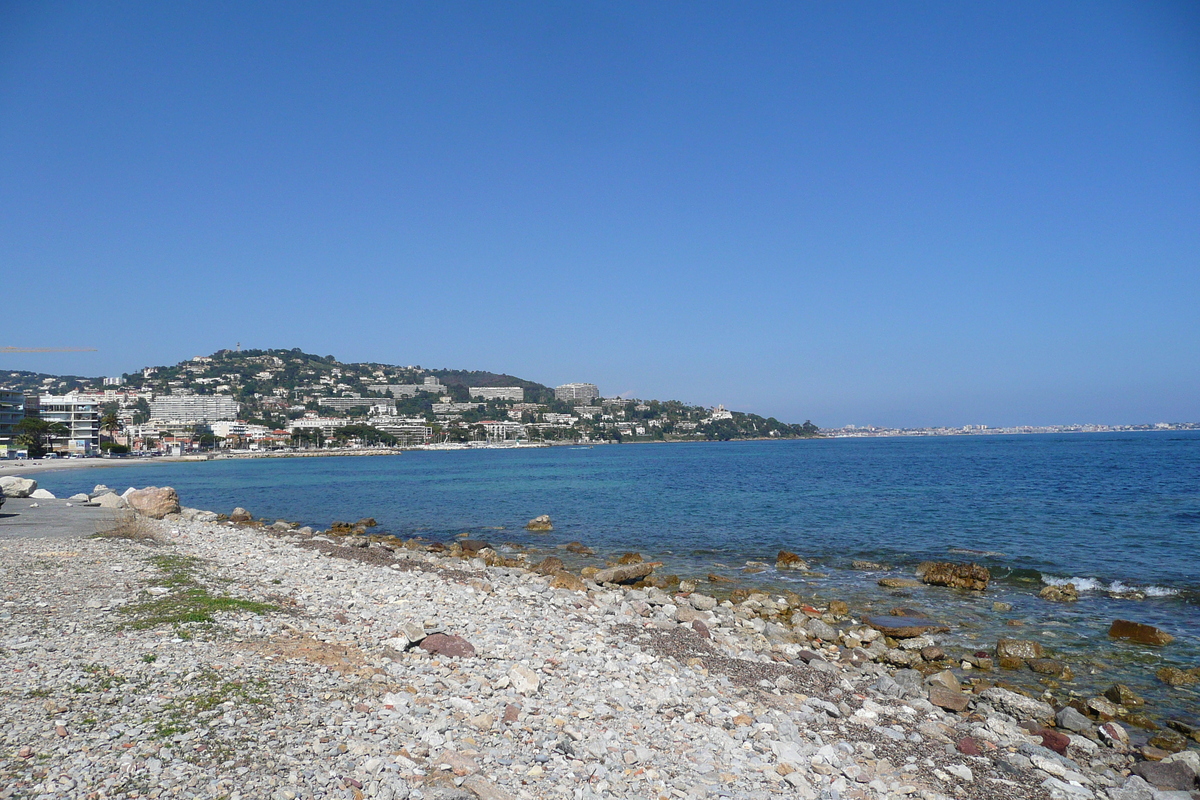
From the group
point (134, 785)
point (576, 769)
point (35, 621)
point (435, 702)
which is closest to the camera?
point (134, 785)

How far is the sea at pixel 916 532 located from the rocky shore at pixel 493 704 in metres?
2.05

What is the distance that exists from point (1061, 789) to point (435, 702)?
641 centimetres

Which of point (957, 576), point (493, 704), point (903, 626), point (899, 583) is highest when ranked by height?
point (493, 704)

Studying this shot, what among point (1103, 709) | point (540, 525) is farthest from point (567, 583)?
point (540, 525)

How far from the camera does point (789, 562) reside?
65.0 ft

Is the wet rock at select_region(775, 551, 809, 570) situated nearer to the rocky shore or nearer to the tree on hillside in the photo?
the rocky shore

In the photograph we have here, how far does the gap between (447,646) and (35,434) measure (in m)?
121

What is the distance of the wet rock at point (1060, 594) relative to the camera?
49.8 feet

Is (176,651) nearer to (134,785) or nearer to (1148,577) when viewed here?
(134,785)

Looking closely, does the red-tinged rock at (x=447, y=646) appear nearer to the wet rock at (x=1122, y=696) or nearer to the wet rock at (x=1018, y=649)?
the wet rock at (x=1018, y=649)

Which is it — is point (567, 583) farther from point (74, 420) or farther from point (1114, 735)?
point (74, 420)

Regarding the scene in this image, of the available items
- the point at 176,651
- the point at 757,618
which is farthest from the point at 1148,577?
the point at 176,651

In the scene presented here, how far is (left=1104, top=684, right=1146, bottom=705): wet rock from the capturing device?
948 centimetres

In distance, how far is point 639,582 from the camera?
17.0m
